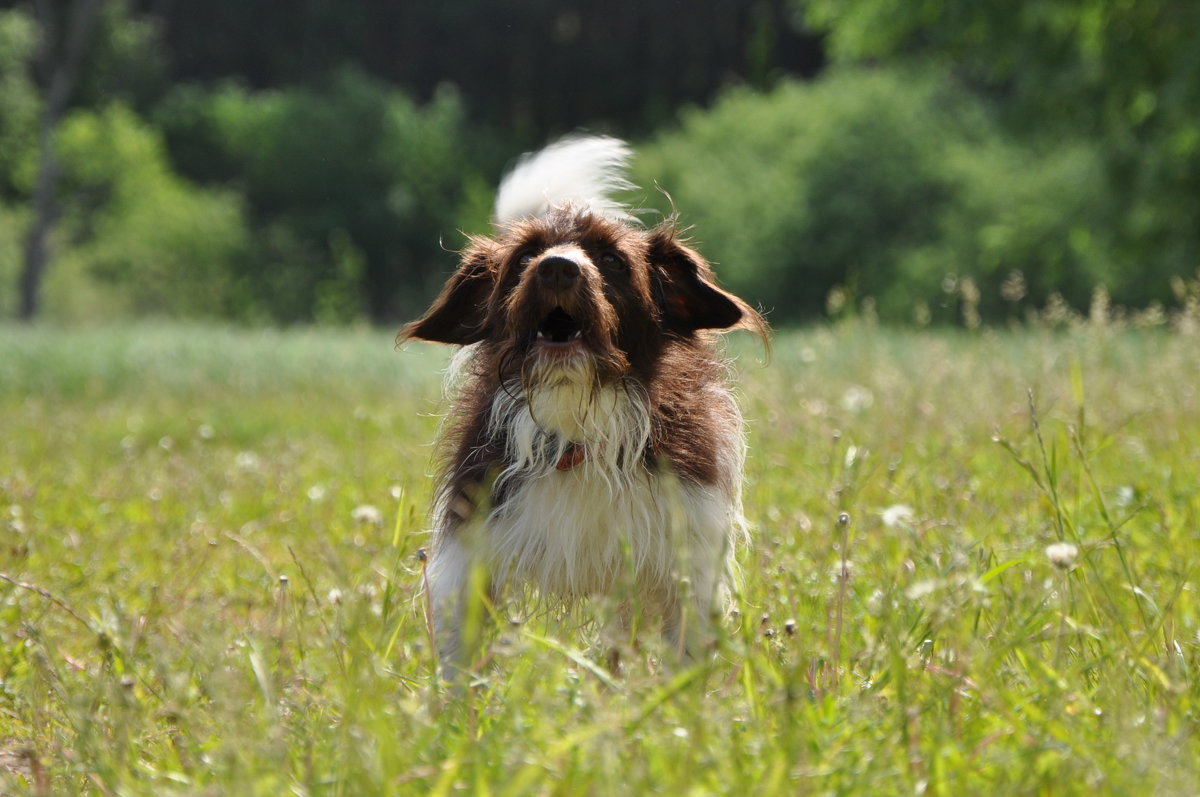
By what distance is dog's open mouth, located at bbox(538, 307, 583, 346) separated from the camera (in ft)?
11.2

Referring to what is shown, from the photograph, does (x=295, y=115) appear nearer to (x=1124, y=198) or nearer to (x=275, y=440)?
(x=1124, y=198)

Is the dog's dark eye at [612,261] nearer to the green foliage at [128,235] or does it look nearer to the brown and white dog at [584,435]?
the brown and white dog at [584,435]

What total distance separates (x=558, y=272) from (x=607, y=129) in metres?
44.6

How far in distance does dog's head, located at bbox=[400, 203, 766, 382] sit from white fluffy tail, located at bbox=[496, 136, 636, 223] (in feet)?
0.66

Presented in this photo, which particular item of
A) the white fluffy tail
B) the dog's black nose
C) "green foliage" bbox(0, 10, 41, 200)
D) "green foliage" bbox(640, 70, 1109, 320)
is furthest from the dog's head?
"green foliage" bbox(0, 10, 41, 200)

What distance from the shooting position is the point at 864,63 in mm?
40594

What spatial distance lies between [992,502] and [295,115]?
40.8 meters

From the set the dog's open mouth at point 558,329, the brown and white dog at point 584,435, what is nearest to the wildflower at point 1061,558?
the brown and white dog at point 584,435

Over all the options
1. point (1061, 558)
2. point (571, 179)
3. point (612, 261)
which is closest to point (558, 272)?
point (612, 261)

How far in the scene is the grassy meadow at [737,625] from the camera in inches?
78.9

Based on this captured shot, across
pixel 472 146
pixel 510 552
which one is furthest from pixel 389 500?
pixel 472 146

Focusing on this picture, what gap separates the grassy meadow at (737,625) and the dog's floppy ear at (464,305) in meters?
0.63

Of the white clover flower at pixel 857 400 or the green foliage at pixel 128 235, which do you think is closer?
the white clover flower at pixel 857 400

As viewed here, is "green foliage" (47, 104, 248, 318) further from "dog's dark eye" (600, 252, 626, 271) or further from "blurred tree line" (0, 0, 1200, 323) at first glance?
"dog's dark eye" (600, 252, 626, 271)
